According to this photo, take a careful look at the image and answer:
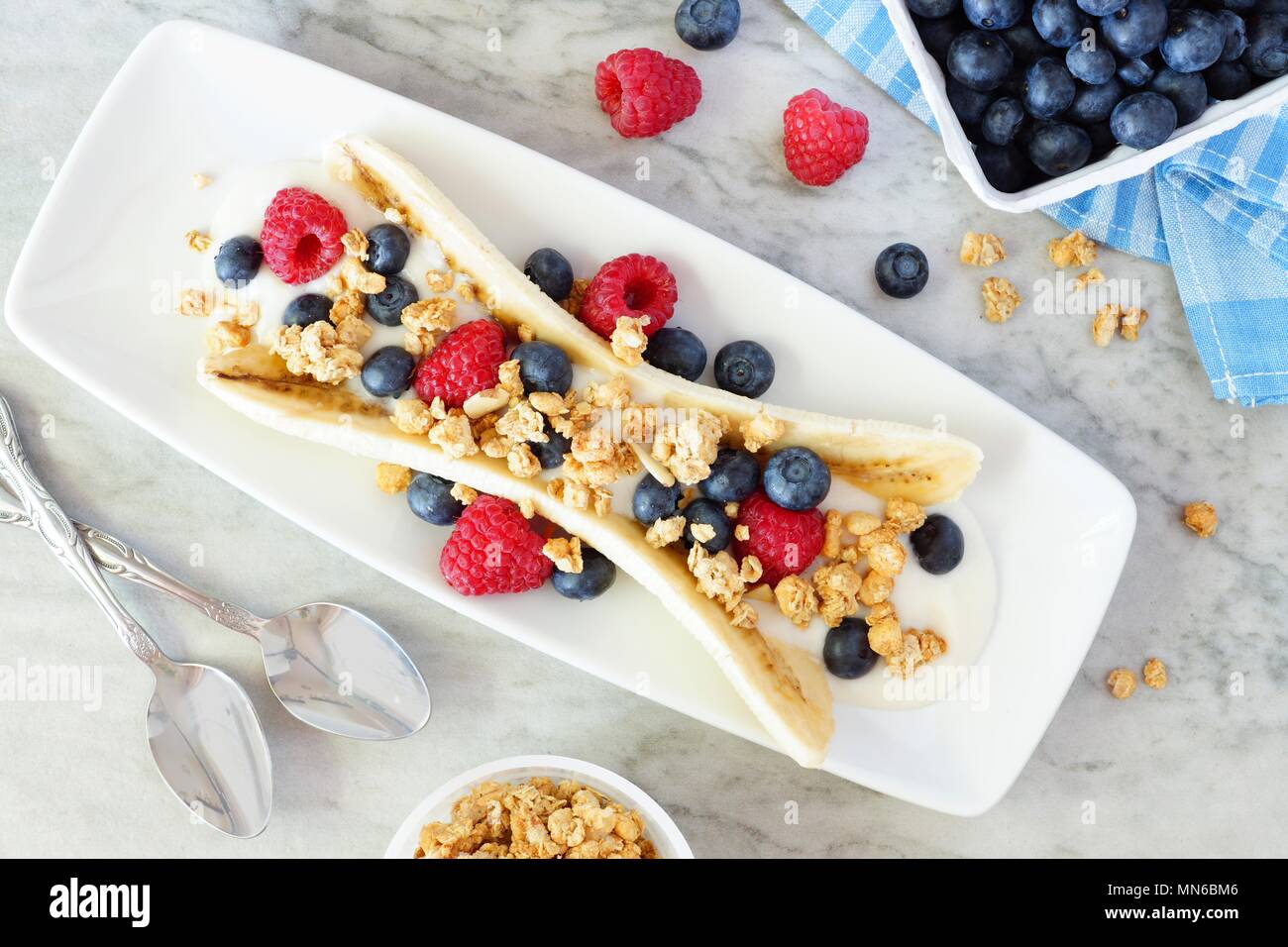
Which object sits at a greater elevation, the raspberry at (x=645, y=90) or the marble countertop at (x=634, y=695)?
the raspberry at (x=645, y=90)

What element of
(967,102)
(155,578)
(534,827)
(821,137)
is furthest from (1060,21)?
(155,578)

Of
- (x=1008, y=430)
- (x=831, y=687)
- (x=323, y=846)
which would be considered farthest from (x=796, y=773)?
(x=323, y=846)

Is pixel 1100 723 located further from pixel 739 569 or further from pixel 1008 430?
pixel 739 569

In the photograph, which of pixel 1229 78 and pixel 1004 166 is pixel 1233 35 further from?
pixel 1004 166

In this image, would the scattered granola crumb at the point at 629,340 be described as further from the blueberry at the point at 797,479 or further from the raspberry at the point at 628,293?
the blueberry at the point at 797,479

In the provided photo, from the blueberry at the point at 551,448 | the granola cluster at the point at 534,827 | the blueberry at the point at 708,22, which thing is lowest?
the granola cluster at the point at 534,827

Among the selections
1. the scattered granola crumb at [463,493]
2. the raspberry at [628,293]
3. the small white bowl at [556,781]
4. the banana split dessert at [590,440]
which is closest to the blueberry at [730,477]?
the banana split dessert at [590,440]
